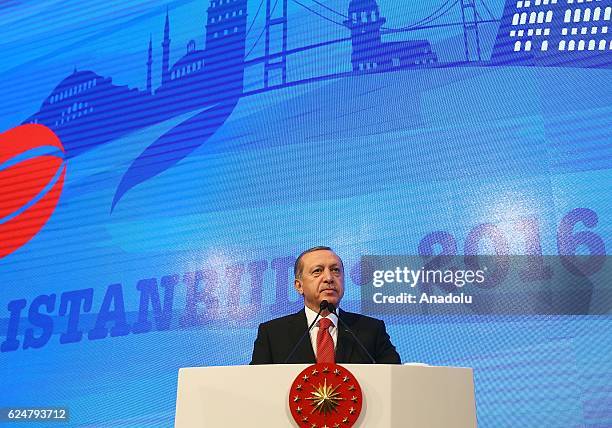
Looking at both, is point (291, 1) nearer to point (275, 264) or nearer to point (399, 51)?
point (399, 51)

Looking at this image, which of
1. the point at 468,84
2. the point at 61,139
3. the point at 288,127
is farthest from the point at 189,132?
the point at 468,84

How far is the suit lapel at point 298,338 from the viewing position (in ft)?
8.42

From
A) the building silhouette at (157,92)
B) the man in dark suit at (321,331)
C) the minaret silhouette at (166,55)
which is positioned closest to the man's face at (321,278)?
the man in dark suit at (321,331)

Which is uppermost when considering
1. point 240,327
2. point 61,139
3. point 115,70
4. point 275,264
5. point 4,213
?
point 115,70

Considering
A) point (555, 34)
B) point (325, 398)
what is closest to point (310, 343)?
point (325, 398)

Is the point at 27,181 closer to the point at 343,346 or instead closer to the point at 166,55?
the point at 166,55

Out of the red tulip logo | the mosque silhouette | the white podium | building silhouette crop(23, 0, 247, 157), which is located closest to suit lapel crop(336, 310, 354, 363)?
the white podium

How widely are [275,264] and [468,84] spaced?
1.28 m

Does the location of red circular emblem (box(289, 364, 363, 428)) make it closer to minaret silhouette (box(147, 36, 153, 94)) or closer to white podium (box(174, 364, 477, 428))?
white podium (box(174, 364, 477, 428))

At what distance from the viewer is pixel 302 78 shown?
3.99 meters

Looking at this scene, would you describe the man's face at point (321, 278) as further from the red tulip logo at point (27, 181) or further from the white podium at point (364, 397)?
the red tulip logo at point (27, 181)

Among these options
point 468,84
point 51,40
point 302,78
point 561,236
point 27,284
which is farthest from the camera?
point 51,40

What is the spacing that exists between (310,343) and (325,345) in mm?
157

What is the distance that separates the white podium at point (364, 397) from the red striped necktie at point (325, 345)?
19.3 inches
